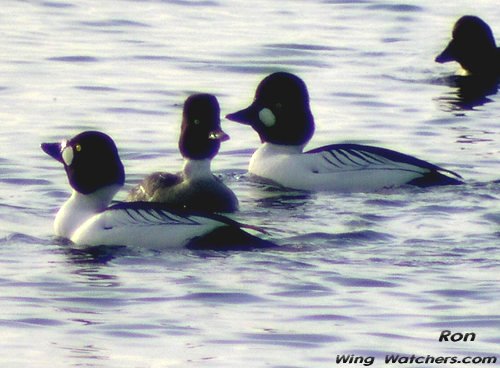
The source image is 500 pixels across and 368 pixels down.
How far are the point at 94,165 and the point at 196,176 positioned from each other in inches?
42.6

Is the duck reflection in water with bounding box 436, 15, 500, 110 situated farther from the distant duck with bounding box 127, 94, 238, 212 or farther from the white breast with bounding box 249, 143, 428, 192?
the distant duck with bounding box 127, 94, 238, 212

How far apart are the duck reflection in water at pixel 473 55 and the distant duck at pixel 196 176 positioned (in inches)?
291

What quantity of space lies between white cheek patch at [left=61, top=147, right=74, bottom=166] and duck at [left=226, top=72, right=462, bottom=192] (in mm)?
2724

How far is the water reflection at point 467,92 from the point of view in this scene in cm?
2045

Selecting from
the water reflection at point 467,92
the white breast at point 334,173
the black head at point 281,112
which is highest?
the black head at point 281,112

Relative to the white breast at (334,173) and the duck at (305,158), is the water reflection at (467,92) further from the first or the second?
the white breast at (334,173)

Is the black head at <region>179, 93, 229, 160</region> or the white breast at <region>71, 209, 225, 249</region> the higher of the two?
the black head at <region>179, 93, 229, 160</region>

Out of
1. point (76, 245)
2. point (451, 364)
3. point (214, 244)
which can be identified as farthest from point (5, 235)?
point (451, 364)

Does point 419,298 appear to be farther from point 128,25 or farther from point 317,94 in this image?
point 128,25

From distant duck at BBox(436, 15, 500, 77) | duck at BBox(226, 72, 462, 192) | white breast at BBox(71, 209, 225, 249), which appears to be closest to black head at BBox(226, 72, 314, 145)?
duck at BBox(226, 72, 462, 192)

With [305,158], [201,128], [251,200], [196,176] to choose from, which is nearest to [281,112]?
[305,158]

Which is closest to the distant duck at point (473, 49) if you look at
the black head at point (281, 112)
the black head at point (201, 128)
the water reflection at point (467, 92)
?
the water reflection at point (467, 92)

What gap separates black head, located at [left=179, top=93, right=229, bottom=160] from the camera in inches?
585

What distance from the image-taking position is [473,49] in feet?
74.1
